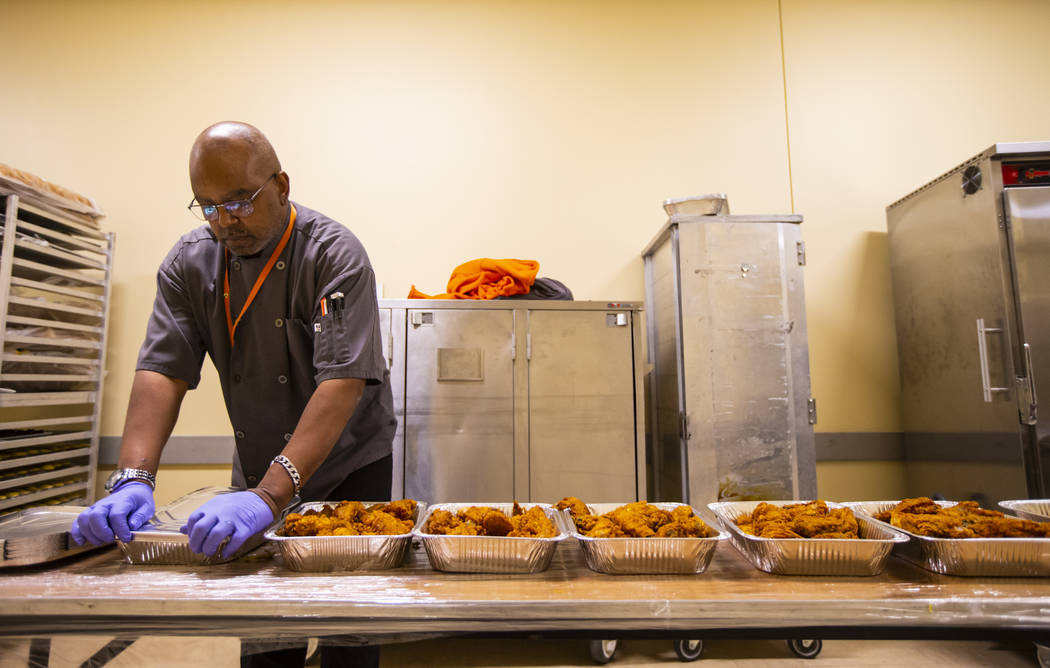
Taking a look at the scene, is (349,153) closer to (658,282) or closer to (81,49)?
(81,49)

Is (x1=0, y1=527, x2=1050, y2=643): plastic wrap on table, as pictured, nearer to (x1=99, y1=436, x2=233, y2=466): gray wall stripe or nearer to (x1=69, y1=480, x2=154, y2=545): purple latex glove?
(x1=69, y1=480, x2=154, y2=545): purple latex glove

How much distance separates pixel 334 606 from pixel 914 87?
416 centimetres

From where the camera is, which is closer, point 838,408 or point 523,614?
point 523,614

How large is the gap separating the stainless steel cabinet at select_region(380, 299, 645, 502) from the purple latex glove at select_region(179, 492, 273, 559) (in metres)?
1.59

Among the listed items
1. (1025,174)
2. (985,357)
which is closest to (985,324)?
(985,357)

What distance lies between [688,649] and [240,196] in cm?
139

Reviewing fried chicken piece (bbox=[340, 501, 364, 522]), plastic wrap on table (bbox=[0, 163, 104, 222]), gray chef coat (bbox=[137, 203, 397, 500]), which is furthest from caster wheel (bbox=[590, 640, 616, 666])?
plastic wrap on table (bbox=[0, 163, 104, 222])

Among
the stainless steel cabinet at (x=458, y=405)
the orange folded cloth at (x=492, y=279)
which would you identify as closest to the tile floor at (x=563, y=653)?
the stainless steel cabinet at (x=458, y=405)

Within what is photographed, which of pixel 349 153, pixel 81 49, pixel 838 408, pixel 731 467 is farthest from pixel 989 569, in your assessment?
pixel 81 49

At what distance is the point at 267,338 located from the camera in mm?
1559

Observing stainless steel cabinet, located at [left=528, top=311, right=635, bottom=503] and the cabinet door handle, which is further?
stainless steel cabinet, located at [left=528, top=311, right=635, bottom=503]

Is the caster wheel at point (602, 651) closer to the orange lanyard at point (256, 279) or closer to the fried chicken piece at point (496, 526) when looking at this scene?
the fried chicken piece at point (496, 526)

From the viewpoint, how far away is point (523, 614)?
849 millimetres

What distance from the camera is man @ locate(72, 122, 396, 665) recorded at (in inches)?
53.5
